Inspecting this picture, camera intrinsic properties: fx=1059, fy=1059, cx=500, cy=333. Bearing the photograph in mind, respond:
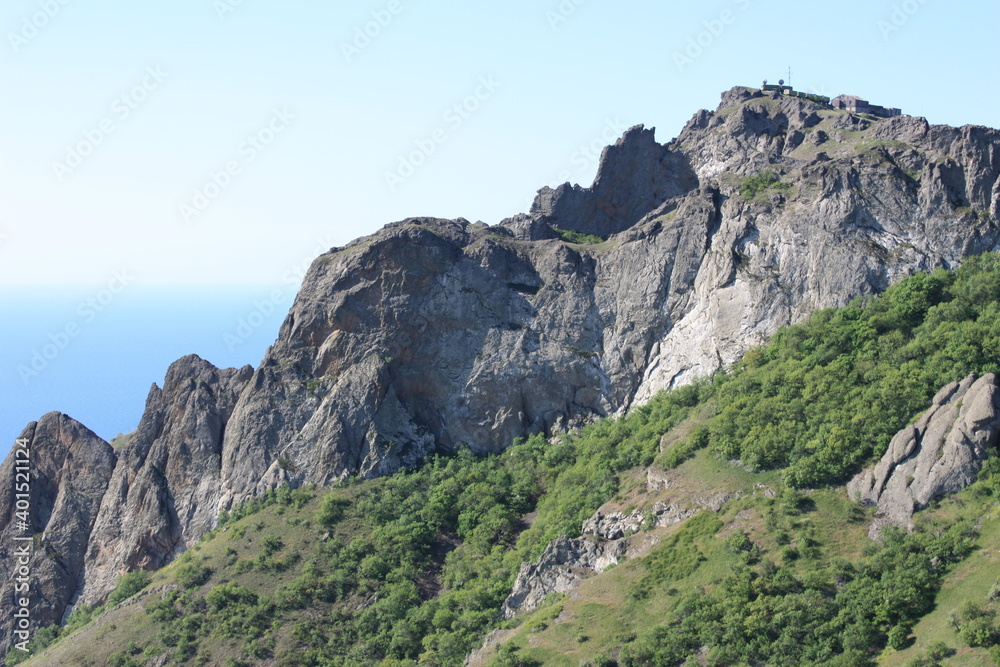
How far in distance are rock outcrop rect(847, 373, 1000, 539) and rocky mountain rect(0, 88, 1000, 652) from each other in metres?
18.5

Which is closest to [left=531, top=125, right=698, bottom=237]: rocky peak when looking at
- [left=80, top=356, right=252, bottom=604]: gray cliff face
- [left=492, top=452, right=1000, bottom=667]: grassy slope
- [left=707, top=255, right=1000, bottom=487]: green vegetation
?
[left=707, top=255, right=1000, bottom=487]: green vegetation

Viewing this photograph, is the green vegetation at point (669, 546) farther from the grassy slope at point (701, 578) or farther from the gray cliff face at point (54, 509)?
the gray cliff face at point (54, 509)

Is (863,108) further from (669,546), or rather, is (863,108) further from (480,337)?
(669,546)

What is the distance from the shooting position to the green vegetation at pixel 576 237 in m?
106

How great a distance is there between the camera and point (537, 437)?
88.9 m

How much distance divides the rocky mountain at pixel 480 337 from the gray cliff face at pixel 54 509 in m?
0.19

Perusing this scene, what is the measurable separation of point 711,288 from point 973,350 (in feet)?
78.1

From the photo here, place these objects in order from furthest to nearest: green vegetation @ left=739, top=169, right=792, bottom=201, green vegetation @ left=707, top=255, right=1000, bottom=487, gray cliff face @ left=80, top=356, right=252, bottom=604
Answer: green vegetation @ left=739, top=169, right=792, bottom=201, gray cliff face @ left=80, top=356, right=252, bottom=604, green vegetation @ left=707, top=255, right=1000, bottom=487

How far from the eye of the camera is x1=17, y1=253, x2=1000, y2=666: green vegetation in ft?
184

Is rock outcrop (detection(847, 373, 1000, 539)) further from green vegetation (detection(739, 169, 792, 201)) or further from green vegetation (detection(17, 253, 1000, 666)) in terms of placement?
green vegetation (detection(739, 169, 792, 201))

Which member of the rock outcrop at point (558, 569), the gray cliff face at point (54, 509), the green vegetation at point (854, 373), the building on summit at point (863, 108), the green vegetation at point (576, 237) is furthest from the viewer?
the building on summit at point (863, 108)

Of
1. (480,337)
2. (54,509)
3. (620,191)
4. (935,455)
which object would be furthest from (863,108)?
(54,509)

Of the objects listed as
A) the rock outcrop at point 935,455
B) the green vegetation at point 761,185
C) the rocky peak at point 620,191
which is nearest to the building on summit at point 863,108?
the rocky peak at point 620,191

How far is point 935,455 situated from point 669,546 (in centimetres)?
1655
